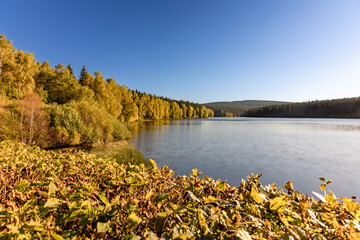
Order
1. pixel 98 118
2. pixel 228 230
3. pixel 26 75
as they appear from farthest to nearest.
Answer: pixel 26 75 → pixel 98 118 → pixel 228 230

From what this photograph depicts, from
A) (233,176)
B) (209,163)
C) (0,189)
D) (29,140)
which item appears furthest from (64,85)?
(0,189)

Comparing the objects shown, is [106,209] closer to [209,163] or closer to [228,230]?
[228,230]

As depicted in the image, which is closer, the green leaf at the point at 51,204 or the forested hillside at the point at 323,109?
the green leaf at the point at 51,204

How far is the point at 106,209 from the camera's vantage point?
3.48ft

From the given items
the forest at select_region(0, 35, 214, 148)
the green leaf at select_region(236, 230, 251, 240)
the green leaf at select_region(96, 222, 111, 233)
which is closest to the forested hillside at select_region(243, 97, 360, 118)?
the forest at select_region(0, 35, 214, 148)

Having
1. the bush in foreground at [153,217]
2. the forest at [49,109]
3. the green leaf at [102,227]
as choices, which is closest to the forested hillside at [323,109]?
the forest at [49,109]

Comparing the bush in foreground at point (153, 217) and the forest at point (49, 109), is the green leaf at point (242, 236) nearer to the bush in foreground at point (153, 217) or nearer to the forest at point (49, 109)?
the bush in foreground at point (153, 217)

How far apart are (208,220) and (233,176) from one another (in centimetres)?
1038

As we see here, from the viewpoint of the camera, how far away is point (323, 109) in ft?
356

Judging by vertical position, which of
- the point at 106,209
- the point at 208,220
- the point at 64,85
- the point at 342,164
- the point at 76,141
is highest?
the point at 64,85

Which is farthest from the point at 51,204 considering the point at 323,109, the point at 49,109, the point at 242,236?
the point at 323,109

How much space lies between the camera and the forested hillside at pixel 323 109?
9850 cm

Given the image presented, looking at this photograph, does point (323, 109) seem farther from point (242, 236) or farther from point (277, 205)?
point (242, 236)

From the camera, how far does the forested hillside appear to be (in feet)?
323
